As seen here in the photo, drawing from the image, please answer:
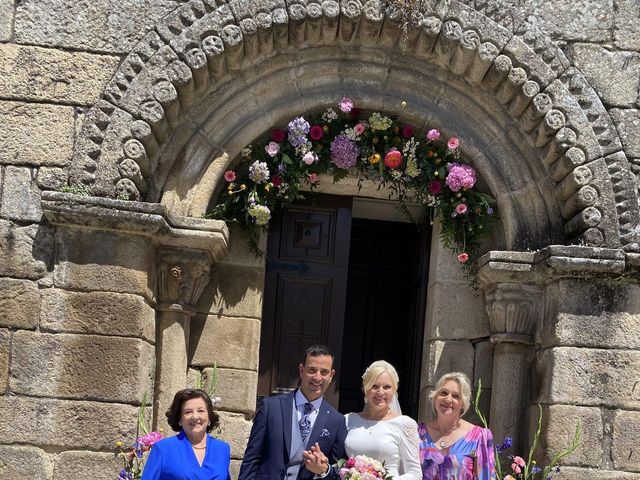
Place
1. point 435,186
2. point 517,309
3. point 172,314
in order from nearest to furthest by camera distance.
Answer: point 172,314 → point 517,309 → point 435,186

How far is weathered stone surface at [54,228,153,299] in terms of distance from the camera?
5129mm

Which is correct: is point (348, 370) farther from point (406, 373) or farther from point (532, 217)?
point (532, 217)

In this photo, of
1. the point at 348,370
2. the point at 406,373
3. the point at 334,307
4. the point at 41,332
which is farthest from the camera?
the point at 348,370

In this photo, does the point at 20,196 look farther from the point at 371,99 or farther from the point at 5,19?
the point at 371,99

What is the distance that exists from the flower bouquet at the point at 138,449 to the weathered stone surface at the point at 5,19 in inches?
84.7

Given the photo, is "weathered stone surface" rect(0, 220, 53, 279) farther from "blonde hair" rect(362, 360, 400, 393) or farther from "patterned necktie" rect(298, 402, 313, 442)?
"blonde hair" rect(362, 360, 400, 393)

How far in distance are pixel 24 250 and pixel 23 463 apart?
3.69ft

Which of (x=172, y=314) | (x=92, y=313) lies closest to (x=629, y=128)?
(x=172, y=314)

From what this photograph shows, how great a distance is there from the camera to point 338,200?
6133mm

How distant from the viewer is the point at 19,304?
16.8ft

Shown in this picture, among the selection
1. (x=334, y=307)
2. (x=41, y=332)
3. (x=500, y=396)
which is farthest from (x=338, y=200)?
(x=41, y=332)

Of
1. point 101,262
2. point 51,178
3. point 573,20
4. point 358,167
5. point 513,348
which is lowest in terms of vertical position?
point 513,348

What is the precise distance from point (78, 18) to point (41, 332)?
5.79 ft

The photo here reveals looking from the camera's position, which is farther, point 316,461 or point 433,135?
point 433,135
